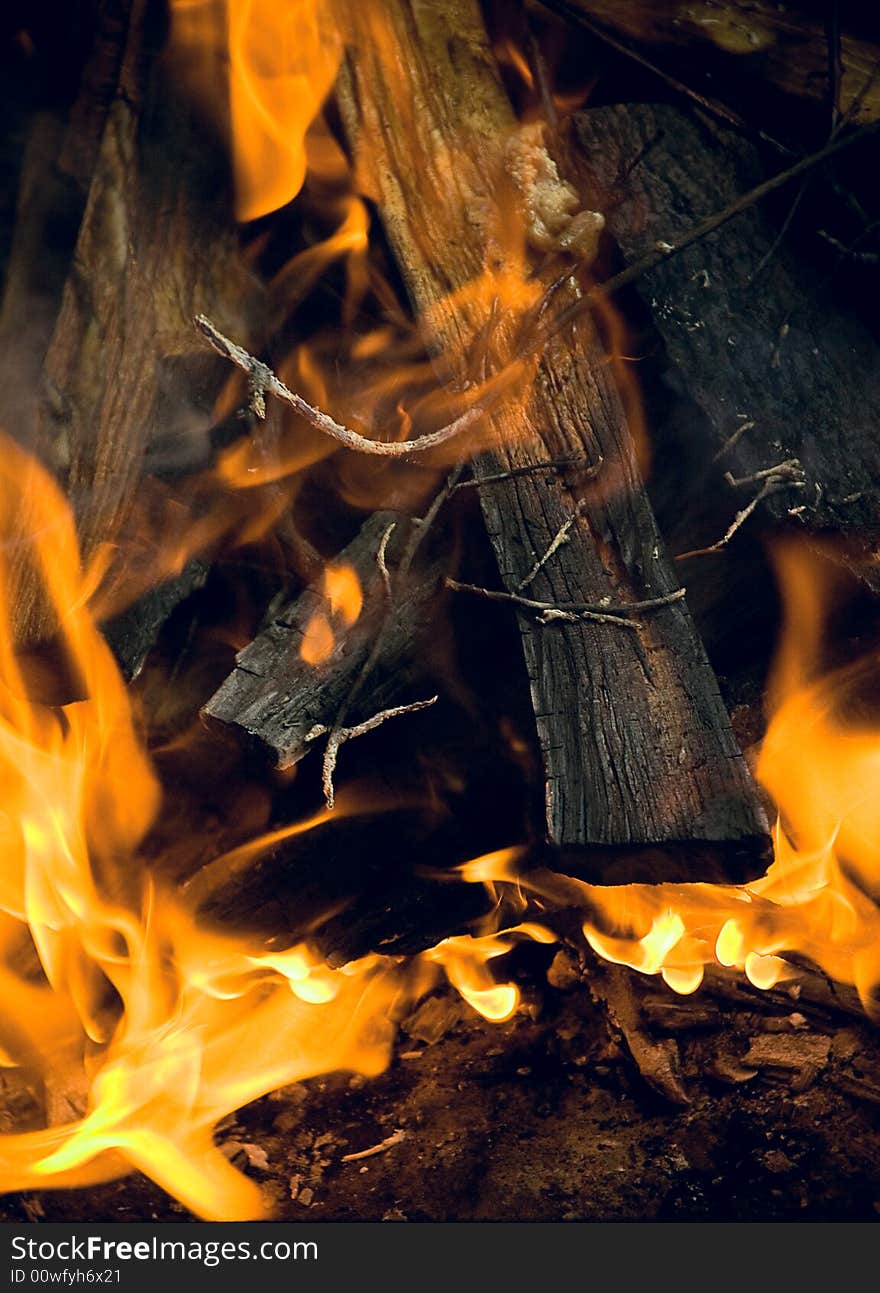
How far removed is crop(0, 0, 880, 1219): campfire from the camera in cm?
195

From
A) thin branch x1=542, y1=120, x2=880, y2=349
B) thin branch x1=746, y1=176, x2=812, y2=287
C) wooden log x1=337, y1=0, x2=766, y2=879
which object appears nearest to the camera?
wooden log x1=337, y1=0, x2=766, y2=879

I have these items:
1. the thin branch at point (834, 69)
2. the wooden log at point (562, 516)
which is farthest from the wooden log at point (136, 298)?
the thin branch at point (834, 69)

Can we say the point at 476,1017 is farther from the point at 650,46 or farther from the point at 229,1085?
the point at 650,46

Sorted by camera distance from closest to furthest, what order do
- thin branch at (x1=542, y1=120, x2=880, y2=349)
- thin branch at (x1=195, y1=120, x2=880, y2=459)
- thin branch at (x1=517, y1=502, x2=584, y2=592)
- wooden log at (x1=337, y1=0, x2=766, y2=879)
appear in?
wooden log at (x1=337, y1=0, x2=766, y2=879)
thin branch at (x1=195, y1=120, x2=880, y2=459)
thin branch at (x1=517, y1=502, x2=584, y2=592)
thin branch at (x1=542, y1=120, x2=880, y2=349)

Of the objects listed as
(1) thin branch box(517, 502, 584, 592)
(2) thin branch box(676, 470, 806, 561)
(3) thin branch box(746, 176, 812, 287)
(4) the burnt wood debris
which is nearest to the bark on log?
(4) the burnt wood debris

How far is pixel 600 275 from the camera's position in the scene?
2.29m

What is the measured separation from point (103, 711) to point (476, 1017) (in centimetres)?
109

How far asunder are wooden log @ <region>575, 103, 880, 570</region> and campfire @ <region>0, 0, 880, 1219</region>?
0.01 metres

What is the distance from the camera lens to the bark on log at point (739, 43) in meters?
2.43

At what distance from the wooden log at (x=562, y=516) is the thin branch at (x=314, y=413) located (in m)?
0.09

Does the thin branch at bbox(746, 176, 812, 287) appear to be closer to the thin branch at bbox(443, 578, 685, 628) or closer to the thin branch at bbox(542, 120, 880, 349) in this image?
the thin branch at bbox(542, 120, 880, 349)
